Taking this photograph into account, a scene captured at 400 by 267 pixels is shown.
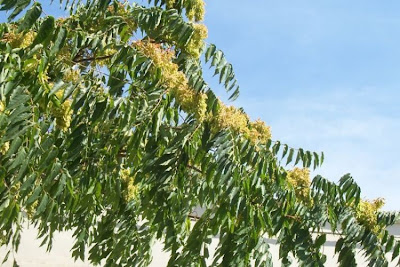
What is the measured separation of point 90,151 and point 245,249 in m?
0.97

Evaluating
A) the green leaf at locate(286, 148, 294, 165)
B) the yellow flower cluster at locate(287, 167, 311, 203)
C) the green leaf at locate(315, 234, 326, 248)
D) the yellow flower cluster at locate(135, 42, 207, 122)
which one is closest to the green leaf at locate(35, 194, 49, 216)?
the yellow flower cluster at locate(135, 42, 207, 122)

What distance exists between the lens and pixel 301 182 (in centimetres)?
424

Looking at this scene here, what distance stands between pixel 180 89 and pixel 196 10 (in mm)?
1262

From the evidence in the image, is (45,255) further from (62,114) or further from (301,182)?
(62,114)

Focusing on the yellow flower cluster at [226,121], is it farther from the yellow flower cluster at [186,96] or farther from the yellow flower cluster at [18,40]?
the yellow flower cluster at [18,40]

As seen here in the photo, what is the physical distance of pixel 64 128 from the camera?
318 cm

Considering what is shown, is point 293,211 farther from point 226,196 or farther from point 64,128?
point 64,128

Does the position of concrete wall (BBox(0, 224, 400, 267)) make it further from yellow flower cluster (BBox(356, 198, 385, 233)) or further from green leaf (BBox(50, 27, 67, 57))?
green leaf (BBox(50, 27, 67, 57))

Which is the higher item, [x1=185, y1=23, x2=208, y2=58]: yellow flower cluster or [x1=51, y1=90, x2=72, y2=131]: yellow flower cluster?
[x1=185, y1=23, x2=208, y2=58]: yellow flower cluster

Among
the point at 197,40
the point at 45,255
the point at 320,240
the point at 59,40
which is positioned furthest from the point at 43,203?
the point at 45,255

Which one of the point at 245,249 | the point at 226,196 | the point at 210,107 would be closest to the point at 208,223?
the point at 245,249

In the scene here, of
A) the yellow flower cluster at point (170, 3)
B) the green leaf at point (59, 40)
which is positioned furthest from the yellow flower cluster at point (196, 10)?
the green leaf at point (59, 40)

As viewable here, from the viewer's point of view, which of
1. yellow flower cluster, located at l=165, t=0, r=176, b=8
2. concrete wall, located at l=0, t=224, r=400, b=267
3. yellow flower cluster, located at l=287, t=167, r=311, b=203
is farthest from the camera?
concrete wall, located at l=0, t=224, r=400, b=267

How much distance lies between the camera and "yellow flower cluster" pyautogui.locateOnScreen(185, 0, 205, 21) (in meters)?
4.24
